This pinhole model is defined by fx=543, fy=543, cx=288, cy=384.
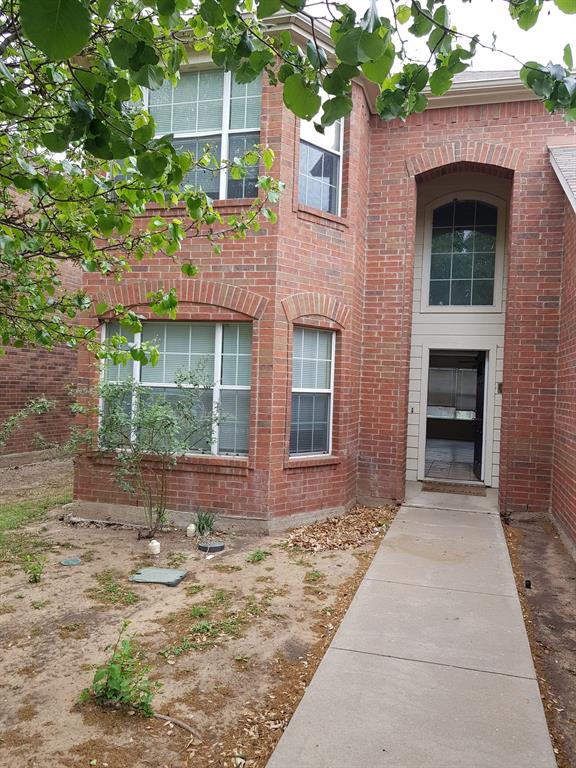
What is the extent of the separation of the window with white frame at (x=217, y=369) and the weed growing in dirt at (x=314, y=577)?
6.97 ft

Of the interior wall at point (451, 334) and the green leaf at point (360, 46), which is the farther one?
the interior wall at point (451, 334)

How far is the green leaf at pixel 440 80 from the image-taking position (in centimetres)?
222

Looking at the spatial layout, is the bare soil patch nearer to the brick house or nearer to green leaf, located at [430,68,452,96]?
the brick house

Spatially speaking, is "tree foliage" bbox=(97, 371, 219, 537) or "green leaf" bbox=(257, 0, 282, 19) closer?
"green leaf" bbox=(257, 0, 282, 19)

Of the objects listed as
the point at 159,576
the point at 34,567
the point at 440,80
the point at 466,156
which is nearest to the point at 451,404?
the point at 466,156

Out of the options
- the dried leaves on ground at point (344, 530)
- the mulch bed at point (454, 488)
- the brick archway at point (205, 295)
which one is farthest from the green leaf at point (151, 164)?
the mulch bed at point (454, 488)

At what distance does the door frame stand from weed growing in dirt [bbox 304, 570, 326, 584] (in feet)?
14.5

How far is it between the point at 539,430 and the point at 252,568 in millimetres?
4918

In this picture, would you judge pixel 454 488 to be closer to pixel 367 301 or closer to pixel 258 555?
pixel 367 301

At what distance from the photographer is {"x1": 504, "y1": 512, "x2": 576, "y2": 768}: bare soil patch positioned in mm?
3383

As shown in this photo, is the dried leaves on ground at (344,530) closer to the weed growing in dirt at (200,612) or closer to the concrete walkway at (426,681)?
the concrete walkway at (426,681)

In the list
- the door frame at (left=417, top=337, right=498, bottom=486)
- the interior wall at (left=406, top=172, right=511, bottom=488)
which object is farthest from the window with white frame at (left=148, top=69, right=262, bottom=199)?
the door frame at (left=417, top=337, right=498, bottom=486)

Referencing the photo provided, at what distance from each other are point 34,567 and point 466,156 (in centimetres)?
798

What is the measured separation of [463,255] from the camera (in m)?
9.40
